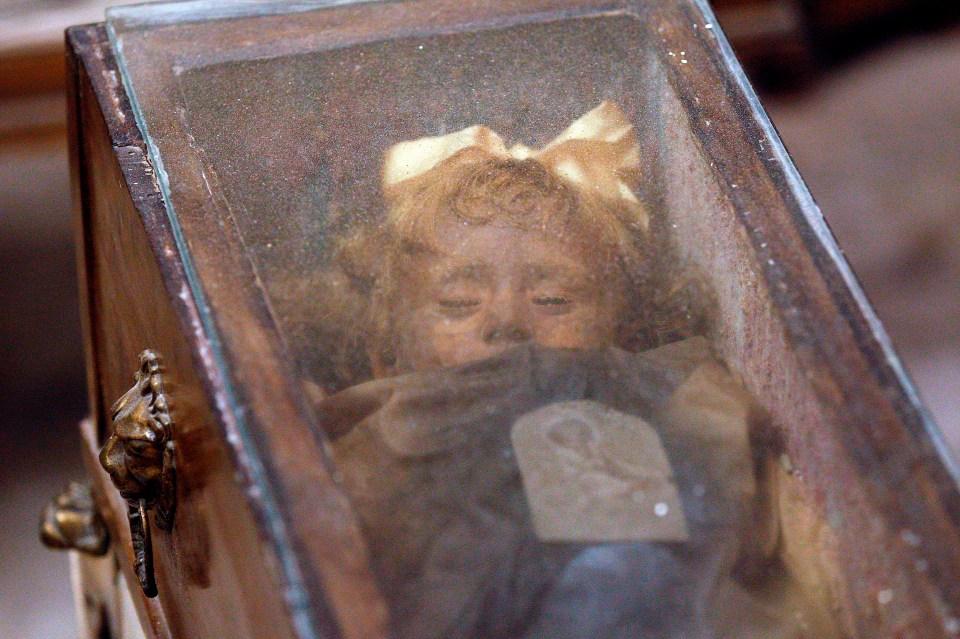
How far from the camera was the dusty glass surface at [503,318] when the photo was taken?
2.75 feet

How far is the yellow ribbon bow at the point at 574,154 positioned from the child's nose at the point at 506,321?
0.14 meters

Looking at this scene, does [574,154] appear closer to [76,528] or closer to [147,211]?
[147,211]

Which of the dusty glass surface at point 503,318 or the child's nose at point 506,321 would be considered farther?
the child's nose at point 506,321

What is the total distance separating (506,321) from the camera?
947mm

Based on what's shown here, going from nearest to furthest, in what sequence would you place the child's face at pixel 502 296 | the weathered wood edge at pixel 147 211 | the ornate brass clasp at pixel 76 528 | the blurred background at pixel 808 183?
1. the weathered wood edge at pixel 147 211
2. the child's face at pixel 502 296
3. the ornate brass clasp at pixel 76 528
4. the blurred background at pixel 808 183

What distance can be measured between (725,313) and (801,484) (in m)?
0.15

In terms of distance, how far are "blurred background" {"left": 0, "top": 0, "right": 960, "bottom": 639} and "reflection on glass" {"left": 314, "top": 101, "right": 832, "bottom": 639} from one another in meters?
1.18

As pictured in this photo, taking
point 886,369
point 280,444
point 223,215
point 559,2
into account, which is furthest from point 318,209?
point 886,369

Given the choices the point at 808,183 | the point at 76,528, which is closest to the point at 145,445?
the point at 76,528

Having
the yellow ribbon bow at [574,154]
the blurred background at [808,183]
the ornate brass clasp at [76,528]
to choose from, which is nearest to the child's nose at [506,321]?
the yellow ribbon bow at [574,154]

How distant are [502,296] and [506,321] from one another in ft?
0.07

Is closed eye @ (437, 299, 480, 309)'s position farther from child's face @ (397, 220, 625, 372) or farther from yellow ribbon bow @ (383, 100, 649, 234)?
yellow ribbon bow @ (383, 100, 649, 234)

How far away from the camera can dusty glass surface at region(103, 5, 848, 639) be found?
837 mm

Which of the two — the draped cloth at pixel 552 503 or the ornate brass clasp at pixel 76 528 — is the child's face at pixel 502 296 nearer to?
the draped cloth at pixel 552 503
